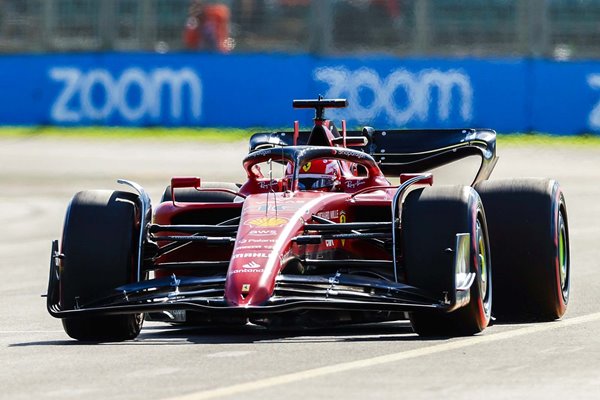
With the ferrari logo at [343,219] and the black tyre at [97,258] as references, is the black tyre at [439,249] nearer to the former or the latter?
the ferrari logo at [343,219]

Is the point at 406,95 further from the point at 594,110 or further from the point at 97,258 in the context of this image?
the point at 97,258

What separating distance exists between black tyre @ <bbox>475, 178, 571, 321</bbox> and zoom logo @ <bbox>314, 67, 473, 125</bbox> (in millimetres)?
17397

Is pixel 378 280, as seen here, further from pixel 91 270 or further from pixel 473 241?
pixel 91 270

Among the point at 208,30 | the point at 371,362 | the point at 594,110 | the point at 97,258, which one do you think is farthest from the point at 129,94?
the point at 371,362

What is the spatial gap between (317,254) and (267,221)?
532mm

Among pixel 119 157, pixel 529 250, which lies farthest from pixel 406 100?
pixel 529 250

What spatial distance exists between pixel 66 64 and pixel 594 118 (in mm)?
9514

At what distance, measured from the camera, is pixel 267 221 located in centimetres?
912

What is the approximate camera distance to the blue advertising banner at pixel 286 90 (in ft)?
90.6

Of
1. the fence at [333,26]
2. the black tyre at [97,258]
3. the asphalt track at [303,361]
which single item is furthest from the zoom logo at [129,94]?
the black tyre at [97,258]

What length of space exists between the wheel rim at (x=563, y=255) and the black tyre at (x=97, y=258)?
105 inches

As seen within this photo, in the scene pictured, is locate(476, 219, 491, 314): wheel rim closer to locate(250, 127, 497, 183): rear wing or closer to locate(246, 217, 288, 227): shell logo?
locate(246, 217, 288, 227): shell logo

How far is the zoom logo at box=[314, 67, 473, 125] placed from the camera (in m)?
27.6

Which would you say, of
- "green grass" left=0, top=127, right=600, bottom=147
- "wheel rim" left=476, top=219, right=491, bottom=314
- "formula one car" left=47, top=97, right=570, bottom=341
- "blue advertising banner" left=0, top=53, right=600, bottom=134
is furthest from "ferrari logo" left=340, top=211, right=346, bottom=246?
"green grass" left=0, top=127, right=600, bottom=147
